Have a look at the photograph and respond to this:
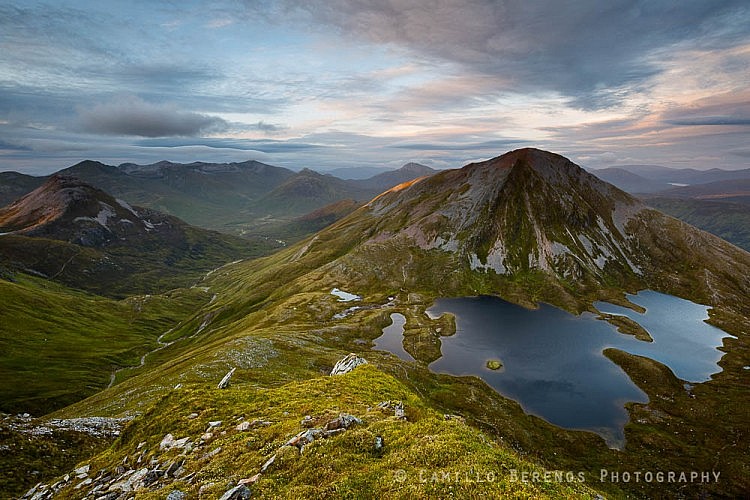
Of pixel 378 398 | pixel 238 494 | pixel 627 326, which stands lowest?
pixel 627 326

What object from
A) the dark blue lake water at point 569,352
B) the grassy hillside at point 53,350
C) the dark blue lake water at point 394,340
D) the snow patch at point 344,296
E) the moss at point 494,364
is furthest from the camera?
the snow patch at point 344,296

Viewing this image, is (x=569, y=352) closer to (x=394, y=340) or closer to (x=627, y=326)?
(x=627, y=326)

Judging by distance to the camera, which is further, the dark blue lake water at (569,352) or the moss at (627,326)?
the moss at (627,326)

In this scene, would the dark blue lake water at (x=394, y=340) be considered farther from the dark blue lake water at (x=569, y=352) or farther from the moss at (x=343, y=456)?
the moss at (x=343, y=456)

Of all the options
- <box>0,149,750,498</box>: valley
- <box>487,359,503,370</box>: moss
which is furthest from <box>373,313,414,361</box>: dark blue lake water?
<box>487,359,503,370</box>: moss

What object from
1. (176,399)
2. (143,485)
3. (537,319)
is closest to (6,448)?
(176,399)

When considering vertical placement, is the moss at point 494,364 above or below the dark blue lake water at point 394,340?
above

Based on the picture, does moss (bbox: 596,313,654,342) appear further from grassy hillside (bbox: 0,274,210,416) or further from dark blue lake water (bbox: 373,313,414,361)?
grassy hillside (bbox: 0,274,210,416)

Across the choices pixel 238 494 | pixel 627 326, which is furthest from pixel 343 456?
pixel 627 326

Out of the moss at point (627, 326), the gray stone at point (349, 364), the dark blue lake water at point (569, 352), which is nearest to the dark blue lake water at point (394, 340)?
the dark blue lake water at point (569, 352)
